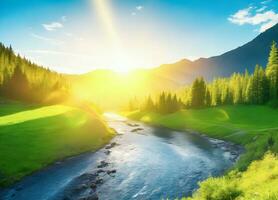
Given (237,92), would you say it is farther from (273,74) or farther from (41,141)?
(41,141)

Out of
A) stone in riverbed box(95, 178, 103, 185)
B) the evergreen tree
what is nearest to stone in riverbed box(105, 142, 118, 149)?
stone in riverbed box(95, 178, 103, 185)

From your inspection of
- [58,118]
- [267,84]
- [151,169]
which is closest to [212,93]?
[267,84]

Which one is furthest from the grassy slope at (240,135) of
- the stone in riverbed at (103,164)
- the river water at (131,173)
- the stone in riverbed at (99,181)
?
the stone in riverbed at (103,164)

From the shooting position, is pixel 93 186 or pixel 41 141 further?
pixel 41 141

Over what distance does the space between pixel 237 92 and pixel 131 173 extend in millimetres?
98061

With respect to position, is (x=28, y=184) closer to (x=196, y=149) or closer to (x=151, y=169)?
(x=151, y=169)

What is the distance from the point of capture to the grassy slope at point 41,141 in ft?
134

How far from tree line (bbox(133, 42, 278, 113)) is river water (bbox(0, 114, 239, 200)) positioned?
5828cm

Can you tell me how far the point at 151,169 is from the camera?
45.3m

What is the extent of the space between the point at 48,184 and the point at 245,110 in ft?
305

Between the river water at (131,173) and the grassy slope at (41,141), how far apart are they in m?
2.26

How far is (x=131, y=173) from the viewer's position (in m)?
42.7

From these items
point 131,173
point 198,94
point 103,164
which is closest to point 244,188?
point 131,173

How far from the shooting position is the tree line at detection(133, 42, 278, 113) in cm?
11156
